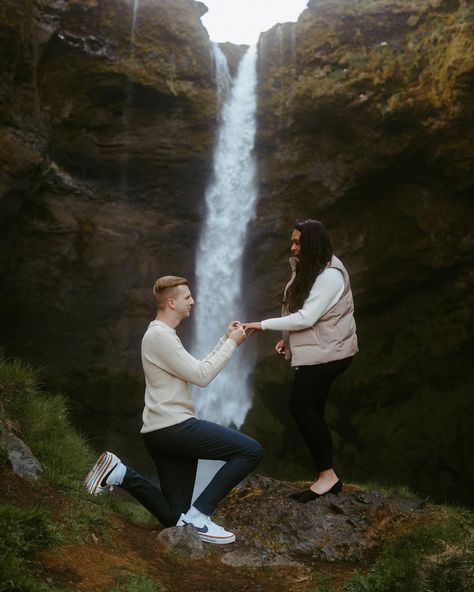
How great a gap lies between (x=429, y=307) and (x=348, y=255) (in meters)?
1.80

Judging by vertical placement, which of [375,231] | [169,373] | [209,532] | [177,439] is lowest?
Result: [209,532]

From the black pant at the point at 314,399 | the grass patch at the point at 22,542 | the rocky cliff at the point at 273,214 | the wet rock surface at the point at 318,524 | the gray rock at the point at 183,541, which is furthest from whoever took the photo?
the rocky cliff at the point at 273,214

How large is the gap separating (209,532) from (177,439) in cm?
67

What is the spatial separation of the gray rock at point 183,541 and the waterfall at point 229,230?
7.49 m

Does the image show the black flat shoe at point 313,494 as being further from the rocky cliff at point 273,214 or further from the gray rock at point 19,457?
the rocky cliff at point 273,214

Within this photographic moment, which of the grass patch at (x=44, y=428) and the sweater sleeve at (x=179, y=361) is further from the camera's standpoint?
the grass patch at (x=44, y=428)

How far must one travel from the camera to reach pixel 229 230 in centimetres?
1192

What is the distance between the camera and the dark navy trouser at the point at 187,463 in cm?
432

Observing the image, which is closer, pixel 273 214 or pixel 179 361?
pixel 179 361

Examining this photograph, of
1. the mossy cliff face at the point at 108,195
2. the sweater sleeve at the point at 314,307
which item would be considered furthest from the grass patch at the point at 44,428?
the mossy cliff face at the point at 108,195

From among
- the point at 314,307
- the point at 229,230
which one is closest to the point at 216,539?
the point at 314,307

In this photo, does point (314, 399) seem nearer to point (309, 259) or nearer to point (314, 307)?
point (314, 307)

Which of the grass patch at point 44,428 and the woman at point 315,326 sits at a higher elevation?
the woman at point 315,326

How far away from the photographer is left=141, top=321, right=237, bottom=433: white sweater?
168 inches
